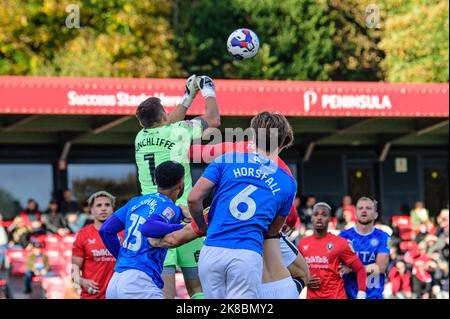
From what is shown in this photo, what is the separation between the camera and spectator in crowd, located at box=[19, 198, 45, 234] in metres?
19.5

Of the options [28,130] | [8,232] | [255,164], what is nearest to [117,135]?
[28,130]

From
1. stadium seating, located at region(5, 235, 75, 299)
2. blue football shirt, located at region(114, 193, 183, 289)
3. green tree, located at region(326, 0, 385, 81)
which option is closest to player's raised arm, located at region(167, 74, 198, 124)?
blue football shirt, located at region(114, 193, 183, 289)

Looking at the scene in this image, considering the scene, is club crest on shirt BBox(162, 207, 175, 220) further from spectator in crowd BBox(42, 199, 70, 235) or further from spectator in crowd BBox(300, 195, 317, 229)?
spectator in crowd BBox(300, 195, 317, 229)

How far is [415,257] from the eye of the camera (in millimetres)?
20844

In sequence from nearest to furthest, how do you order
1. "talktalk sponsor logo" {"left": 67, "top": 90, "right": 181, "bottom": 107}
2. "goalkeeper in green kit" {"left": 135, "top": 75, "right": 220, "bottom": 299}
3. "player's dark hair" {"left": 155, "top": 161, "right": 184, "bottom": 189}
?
"player's dark hair" {"left": 155, "top": 161, "right": 184, "bottom": 189}
"goalkeeper in green kit" {"left": 135, "top": 75, "right": 220, "bottom": 299}
"talktalk sponsor logo" {"left": 67, "top": 90, "right": 181, "bottom": 107}

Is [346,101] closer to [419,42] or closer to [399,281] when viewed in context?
[399,281]

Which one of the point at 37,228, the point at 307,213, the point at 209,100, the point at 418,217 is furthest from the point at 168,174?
A: the point at 418,217

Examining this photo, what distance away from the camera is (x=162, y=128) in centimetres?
997

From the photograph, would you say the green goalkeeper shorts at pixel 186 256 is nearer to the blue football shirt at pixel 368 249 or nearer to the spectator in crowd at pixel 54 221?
the blue football shirt at pixel 368 249

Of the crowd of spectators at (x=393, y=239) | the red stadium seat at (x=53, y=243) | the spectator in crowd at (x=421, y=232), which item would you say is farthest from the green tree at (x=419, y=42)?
the red stadium seat at (x=53, y=243)

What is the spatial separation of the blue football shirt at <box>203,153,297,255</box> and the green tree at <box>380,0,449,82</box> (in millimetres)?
24264

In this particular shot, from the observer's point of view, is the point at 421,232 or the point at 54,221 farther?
the point at 421,232

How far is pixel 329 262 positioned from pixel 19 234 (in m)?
7.88

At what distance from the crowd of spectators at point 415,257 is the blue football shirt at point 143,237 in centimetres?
1133
